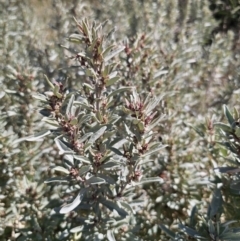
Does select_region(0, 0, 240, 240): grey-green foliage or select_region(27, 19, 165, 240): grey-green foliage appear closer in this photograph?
select_region(27, 19, 165, 240): grey-green foliage

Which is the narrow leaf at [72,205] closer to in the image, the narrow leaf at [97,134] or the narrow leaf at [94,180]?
the narrow leaf at [94,180]

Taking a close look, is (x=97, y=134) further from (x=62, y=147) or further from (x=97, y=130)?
(x=62, y=147)

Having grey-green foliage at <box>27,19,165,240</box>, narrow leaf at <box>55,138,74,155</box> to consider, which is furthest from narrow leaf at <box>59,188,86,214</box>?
narrow leaf at <box>55,138,74,155</box>

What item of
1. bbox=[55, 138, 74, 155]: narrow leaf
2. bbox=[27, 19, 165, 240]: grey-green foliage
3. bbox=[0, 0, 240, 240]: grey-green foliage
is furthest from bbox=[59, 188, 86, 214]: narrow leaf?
bbox=[55, 138, 74, 155]: narrow leaf

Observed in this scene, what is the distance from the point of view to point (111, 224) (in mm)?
1651

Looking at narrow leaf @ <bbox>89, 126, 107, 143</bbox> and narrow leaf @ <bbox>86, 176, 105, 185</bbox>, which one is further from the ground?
narrow leaf @ <bbox>89, 126, 107, 143</bbox>

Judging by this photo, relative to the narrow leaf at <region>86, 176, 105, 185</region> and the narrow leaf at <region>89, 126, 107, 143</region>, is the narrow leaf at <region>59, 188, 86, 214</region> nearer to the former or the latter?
the narrow leaf at <region>86, 176, 105, 185</region>

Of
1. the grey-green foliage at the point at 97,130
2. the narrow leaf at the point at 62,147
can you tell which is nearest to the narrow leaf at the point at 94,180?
the grey-green foliage at the point at 97,130

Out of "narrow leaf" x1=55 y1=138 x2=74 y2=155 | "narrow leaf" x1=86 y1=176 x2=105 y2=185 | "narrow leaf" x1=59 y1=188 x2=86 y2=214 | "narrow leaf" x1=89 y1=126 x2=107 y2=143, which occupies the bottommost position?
"narrow leaf" x1=59 y1=188 x2=86 y2=214

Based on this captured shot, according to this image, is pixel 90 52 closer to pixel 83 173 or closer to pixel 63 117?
pixel 63 117

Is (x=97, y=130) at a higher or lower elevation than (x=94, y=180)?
higher

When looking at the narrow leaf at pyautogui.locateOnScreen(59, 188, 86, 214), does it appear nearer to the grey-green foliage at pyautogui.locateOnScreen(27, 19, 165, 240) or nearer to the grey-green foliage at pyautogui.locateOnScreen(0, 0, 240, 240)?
the grey-green foliage at pyautogui.locateOnScreen(27, 19, 165, 240)

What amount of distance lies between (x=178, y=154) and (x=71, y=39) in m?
1.08

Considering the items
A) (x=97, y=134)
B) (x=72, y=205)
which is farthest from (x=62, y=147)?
(x=72, y=205)
